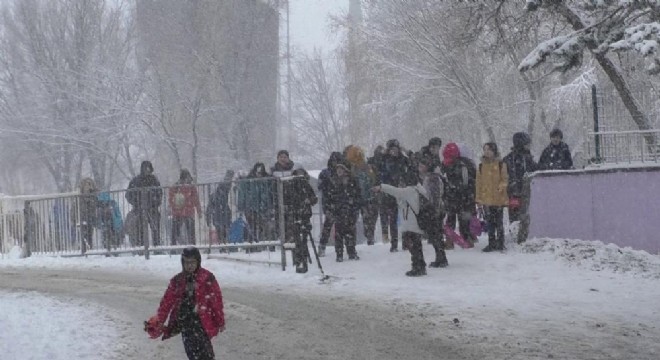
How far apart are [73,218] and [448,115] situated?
56.5 ft

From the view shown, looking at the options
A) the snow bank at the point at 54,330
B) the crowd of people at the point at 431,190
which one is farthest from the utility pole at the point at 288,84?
the snow bank at the point at 54,330

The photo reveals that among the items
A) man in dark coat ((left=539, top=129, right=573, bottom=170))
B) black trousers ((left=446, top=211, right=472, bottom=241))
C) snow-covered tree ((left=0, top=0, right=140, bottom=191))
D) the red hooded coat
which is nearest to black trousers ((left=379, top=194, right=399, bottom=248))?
black trousers ((left=446, top=211, right=472, bottom=241))

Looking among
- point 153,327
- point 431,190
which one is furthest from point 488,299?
point 153,327

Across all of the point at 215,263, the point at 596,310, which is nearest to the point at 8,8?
the point at 215,263

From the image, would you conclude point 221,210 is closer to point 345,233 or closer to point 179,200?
point 179,200

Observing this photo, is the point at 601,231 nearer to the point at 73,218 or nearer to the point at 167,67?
the point at 73,218

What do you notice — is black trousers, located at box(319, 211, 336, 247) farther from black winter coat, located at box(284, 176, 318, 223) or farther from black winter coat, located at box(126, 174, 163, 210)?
black winter coat, located at box(126, 174, 163, 210)

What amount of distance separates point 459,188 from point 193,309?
330 inches

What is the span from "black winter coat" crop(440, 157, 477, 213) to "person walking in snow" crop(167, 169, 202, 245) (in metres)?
4.47

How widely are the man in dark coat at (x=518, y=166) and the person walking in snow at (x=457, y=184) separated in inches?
27.0

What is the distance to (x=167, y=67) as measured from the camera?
35.3 meters

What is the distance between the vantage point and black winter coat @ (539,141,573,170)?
15211 mm

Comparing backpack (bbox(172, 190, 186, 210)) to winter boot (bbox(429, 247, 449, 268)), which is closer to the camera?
winter boot (bbox(429, 247, 449, 268))

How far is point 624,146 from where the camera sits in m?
14.4
